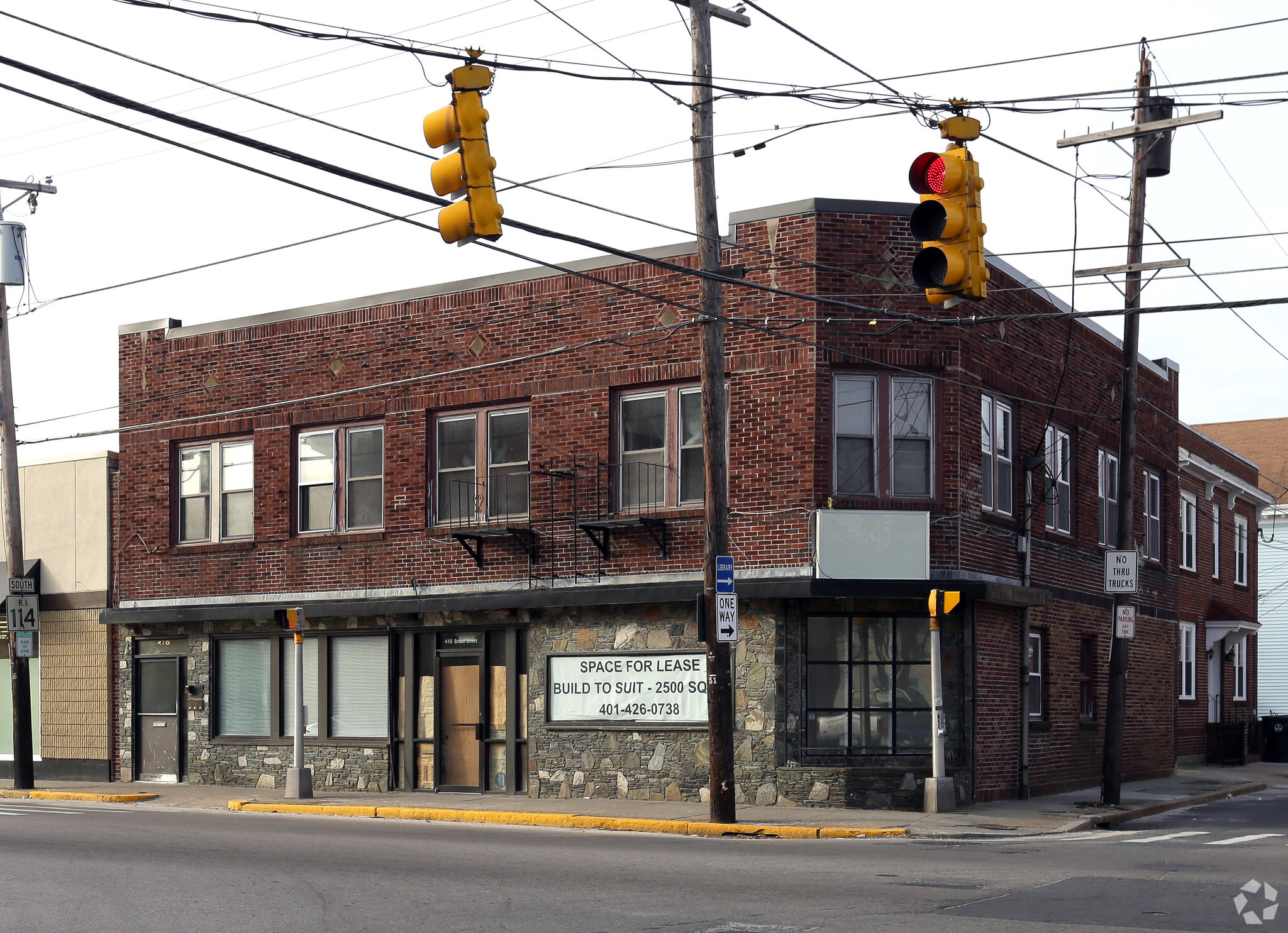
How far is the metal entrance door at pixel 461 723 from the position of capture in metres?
24.0

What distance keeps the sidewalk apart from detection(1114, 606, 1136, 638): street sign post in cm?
249

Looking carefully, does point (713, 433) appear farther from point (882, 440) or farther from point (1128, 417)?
point (1128, 417)

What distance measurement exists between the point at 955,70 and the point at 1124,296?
5.77m

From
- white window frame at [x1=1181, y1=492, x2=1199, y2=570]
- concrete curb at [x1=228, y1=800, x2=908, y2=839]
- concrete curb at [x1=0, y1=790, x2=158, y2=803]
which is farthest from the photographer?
white window frame at [x1=1181, y1=492, x2=1199, y2=570]

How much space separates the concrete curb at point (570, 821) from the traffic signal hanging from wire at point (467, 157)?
987cm

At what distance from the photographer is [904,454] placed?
21.7 metres

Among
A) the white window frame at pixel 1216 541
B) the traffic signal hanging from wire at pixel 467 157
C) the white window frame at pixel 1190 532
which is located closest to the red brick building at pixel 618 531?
the white window frame at pixel 1190 532

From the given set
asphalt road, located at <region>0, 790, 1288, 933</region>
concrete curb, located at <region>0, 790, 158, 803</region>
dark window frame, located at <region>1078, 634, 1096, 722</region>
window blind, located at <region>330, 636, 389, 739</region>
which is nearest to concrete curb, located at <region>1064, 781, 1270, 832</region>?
asphalt road, located at <region>0, 790, 1288, 933</region>

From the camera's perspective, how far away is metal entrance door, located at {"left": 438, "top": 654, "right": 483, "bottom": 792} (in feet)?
78.7

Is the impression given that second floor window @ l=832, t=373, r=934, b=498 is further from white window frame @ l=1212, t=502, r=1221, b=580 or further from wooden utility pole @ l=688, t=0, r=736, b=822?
white window frame @ l=1212, t=502, r=1221, b=580

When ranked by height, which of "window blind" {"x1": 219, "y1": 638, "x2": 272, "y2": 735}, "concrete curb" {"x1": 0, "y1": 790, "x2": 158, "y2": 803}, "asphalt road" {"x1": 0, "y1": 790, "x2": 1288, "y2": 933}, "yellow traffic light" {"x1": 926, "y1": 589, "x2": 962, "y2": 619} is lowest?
"concrete curb" {"x1": 0, "y1": 790, "x2": 158, "y2": 803}

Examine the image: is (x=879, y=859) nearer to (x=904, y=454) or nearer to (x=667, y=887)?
(x=667, y=887)

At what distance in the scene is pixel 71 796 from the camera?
25.5 m

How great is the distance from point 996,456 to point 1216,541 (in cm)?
1941
